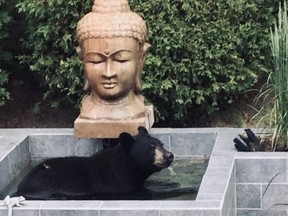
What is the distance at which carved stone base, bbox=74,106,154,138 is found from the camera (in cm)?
852

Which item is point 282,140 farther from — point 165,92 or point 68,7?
point 68,7

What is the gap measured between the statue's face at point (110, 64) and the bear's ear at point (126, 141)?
71 cm

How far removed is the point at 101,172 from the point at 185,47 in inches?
120

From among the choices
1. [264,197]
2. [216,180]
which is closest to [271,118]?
[264,197]

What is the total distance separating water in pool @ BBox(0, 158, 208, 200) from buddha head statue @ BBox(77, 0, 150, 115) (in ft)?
2.62

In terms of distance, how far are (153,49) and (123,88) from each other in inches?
84.7

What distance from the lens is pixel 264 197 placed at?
26.7 ft

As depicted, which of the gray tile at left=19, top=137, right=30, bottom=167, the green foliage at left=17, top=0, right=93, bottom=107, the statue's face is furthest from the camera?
the green foliage at left=17, top=0, right=93, bottom=107

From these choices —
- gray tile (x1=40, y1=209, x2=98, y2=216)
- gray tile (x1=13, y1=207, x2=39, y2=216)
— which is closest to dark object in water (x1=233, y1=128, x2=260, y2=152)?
gray tile (x1=40, y1=209, x2=98, y2=216)

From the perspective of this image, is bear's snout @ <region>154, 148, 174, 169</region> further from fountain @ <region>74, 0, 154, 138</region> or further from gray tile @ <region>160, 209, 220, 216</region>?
gray tile @ <region>160, 209, 220, 216</region>

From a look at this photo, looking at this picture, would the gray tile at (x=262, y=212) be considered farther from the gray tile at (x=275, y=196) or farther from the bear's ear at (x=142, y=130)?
the bear's ear at (x=142, y=130)

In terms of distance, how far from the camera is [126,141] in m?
7.89

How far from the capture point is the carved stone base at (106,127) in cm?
852

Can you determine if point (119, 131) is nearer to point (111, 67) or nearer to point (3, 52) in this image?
point (111, 67)
